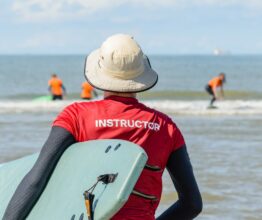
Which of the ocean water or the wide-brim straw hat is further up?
the wide-brim straw hat

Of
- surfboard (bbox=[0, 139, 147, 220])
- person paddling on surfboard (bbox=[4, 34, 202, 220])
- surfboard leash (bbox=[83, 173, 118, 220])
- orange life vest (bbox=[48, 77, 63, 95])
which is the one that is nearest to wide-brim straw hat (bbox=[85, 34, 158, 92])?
person paddling on surfboard (bbox=[4, 34, 202, 220])

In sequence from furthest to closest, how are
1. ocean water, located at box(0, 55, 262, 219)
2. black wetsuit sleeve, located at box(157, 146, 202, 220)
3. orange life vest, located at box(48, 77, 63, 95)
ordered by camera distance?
orange life vest, located at box(48, 77, 63, 95)
ocean water, located at box(0, 55, 262, 219)
black wetsuit sleeve, located at box(157, 146, 202, 220)

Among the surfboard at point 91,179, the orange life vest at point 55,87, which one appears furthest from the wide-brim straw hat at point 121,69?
the orange life vest at point 55,87

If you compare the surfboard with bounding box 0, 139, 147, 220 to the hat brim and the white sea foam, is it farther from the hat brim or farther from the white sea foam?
the white sea foam

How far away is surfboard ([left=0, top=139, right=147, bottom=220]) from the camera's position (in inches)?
96.8

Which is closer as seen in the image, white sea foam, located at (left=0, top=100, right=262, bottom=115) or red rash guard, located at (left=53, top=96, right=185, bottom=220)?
red rash guard, located at (left=53, top=96, right=185, bottom=220)

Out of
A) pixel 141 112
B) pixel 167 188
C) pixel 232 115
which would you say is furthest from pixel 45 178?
pixel 232 115

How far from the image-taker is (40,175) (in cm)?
268

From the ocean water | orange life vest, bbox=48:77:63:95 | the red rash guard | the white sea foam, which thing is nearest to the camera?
the red rash guard

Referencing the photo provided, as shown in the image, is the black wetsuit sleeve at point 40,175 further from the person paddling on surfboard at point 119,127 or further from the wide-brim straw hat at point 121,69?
the wide-brim straw hat at point 121,69

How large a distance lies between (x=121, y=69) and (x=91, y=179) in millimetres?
420

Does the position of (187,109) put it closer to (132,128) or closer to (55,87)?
(55,87)

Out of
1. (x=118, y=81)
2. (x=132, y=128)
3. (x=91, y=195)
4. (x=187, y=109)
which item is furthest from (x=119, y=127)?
(x=187, y=109)

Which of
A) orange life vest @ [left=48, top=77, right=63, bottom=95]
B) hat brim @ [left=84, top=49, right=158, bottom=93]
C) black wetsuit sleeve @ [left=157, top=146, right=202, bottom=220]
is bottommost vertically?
orange life vest @ [left=48, top=77, right=63, bottom=95]
